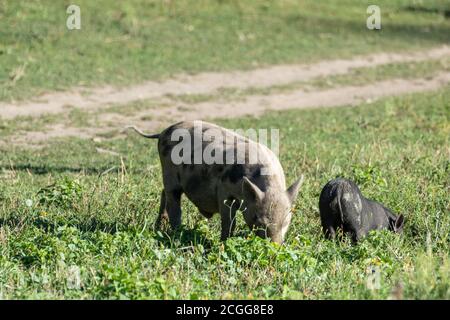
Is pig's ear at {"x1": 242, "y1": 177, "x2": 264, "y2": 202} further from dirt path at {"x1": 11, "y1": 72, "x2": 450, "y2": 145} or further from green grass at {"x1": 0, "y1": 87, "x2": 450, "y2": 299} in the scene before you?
dirt path at {"x1": 11, "y1": 72, "x2": 450, "y2": 145}

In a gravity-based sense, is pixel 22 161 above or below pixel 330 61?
below

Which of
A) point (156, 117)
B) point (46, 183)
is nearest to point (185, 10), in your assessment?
point (156, 117)

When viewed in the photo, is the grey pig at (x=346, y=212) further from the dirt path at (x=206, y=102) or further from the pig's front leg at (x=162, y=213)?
the dirt path at (x=206, y=102)

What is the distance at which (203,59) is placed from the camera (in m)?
17.0

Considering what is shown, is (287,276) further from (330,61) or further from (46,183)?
(330,61)

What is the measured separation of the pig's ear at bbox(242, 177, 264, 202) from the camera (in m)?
6.62

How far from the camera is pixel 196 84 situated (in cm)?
1583

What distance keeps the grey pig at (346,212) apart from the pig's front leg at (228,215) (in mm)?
1033

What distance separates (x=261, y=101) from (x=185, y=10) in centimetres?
469

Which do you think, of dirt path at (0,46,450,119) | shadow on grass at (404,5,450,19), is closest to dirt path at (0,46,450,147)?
dirt path at (0,46,450,119)

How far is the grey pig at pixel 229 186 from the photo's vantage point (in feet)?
22.0

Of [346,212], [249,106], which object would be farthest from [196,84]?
[346,212]

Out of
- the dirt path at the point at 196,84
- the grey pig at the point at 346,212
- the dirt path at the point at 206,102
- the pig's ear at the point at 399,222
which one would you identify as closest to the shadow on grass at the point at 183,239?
the grey pig at the point at 346,212

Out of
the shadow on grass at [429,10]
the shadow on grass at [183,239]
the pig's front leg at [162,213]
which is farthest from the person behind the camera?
the shadow on grass at [429,10]
